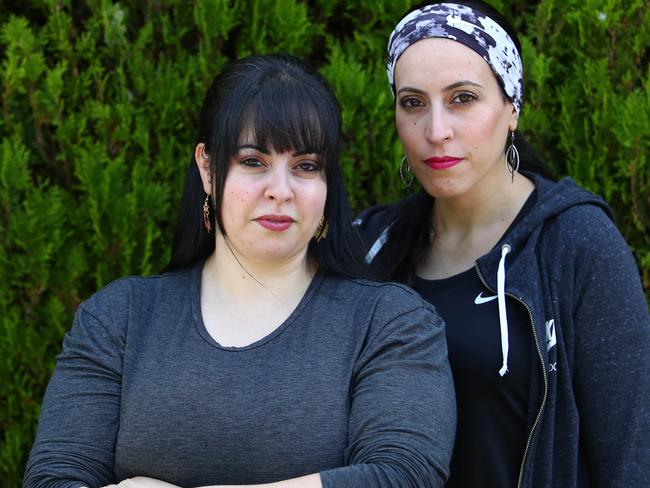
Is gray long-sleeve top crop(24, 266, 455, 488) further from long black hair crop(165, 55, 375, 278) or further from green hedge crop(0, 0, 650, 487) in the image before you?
green hedge crop(0, 0, 650, 487)

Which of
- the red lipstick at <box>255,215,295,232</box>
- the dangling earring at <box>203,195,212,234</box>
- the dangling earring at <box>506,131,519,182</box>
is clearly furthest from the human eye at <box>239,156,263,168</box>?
the dangling earring at <box>506,131,519,182</box>

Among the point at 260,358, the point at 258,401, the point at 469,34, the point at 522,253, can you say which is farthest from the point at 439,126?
the point at 258,401

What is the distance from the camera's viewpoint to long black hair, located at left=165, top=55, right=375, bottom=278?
2.30 m

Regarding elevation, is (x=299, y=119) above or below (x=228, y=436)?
→ above

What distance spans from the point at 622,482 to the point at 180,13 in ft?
7.90

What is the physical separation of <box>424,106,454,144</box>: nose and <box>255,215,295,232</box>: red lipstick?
26.5 inches

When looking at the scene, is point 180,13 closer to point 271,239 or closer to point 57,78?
point 57,78

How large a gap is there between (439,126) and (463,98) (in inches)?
5.1

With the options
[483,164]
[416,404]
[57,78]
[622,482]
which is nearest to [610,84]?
[483,164]

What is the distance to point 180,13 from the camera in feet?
11.7

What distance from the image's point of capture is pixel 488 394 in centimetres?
264

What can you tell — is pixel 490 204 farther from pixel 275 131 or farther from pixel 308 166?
pixel 275 131

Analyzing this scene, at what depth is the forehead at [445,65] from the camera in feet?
9.05

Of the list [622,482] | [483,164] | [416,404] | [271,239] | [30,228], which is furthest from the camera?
[30,228]
